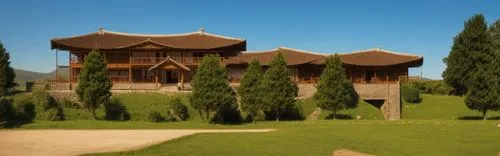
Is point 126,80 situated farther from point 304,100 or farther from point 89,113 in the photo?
point 304,100

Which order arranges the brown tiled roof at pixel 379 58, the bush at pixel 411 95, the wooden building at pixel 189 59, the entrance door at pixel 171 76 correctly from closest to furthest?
1. the bush at pixel 411 95
2. the brown tiled roof at pixel 379 58
3. the wooden building at pixel 189 59
4. the entrance door at pixel 171 76

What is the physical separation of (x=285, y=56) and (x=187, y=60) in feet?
39.4

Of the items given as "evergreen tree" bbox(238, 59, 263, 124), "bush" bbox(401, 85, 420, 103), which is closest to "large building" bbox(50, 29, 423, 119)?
"bush" bbox(401, 85, 420, 103)

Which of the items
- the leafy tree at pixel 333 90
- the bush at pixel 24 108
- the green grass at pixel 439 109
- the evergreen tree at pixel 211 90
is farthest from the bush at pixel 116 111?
the green grass at pixel 439 109

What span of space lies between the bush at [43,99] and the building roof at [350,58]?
20278mm

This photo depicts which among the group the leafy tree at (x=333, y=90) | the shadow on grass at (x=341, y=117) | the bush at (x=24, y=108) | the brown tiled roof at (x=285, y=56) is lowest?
the shadow on grass at (x=341, y=117)

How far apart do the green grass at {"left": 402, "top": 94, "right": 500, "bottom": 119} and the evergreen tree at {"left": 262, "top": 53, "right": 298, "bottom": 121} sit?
42.4 ft

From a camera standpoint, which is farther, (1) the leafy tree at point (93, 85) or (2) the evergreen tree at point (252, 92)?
(1) the leafy tree at point (93, 85)

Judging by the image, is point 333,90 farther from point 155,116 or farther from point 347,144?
point 347,144

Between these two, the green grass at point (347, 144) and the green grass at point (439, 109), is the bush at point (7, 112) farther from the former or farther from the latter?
the green grass at point (439, 109)

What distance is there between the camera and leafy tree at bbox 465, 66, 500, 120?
42875 millimetres

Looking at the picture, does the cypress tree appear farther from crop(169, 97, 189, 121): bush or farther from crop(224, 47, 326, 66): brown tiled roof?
crop(169, 97, 189, 121): bush

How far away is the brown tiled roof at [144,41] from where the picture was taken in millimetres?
59906

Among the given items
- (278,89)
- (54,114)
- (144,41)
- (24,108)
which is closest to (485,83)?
(278,89)
